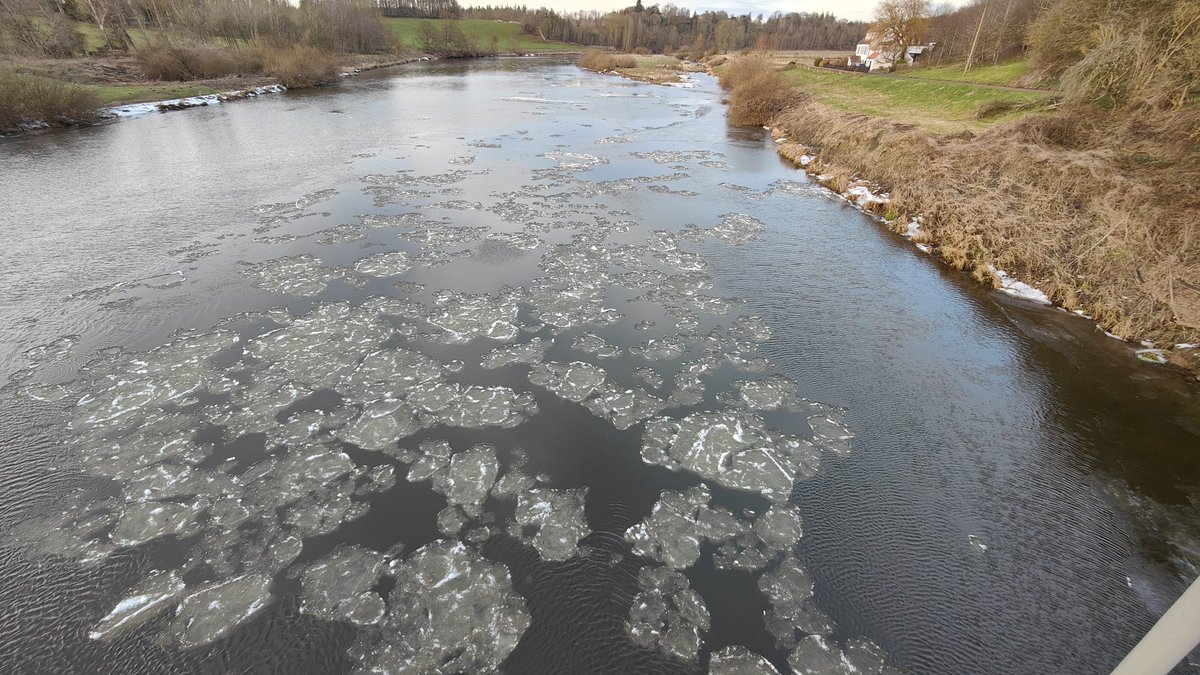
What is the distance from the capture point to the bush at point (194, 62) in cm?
3083

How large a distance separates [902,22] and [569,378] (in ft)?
152

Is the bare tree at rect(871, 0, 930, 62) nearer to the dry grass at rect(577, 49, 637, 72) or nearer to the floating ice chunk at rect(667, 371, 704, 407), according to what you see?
the dry grass at rect(577, 49, 637, 72)

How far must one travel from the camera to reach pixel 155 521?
4523 mm

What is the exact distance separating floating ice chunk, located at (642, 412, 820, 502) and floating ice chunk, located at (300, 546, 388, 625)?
2.91m

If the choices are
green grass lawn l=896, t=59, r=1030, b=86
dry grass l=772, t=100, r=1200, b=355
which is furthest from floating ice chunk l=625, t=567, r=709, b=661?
green grass lawn l=896, t=59, r=1030, b=86

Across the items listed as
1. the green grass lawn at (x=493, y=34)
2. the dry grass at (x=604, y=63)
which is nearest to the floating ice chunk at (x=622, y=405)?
the dry grass at (x=604, y=63)

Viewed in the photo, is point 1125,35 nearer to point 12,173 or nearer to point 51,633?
point 51,633

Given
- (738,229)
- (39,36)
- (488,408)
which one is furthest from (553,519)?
(39,36)

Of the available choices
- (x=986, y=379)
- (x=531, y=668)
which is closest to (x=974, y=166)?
(x=986, y=379)

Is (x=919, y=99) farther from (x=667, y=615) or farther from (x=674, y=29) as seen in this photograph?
(x=674, y=29)

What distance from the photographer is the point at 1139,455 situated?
18.7ft

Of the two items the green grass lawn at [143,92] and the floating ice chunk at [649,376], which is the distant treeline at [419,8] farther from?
the floating ice chunk at [649,376]

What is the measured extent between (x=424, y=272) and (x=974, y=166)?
46.5 ft

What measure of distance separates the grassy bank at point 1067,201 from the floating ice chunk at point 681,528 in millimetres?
8091
